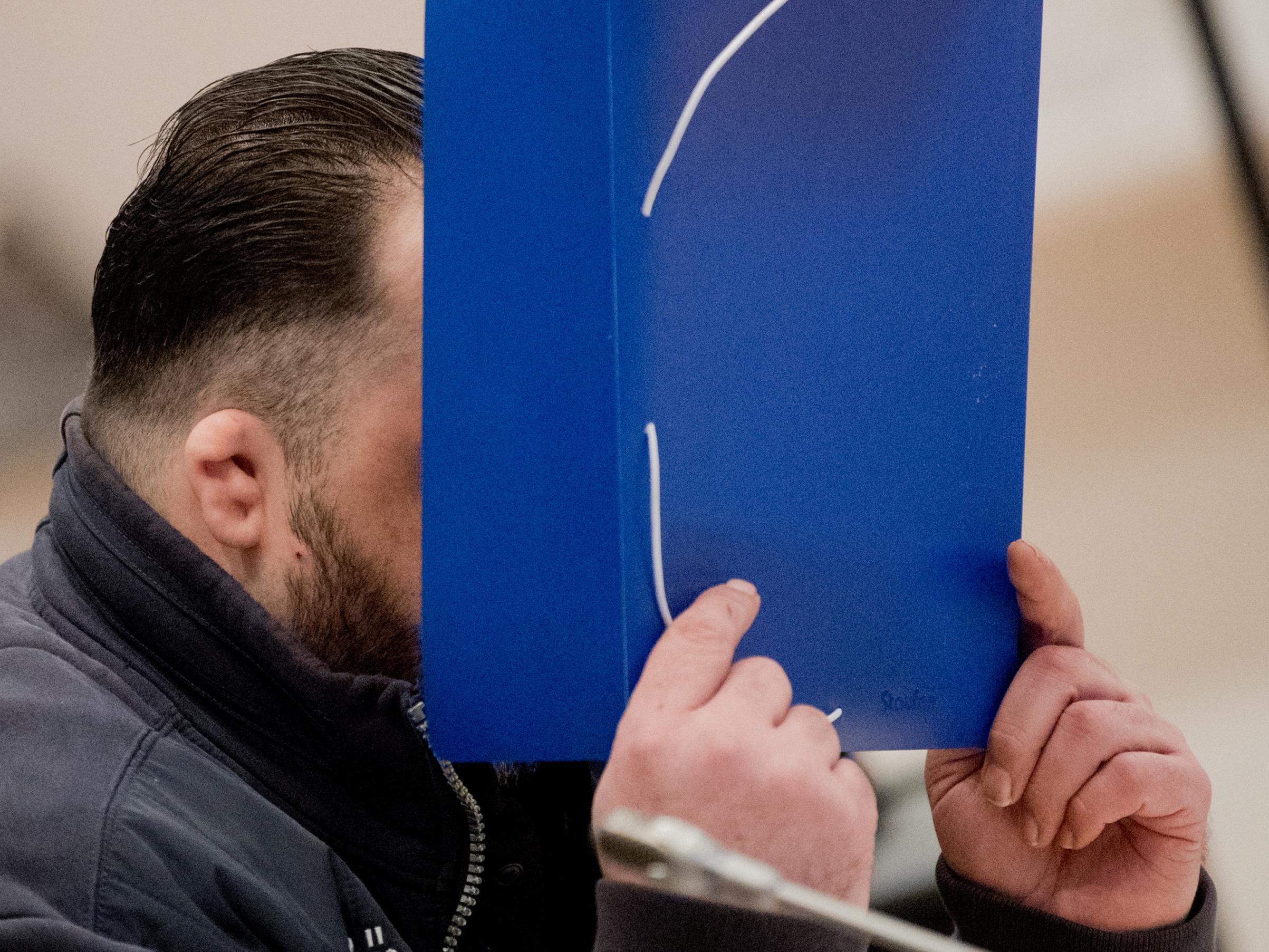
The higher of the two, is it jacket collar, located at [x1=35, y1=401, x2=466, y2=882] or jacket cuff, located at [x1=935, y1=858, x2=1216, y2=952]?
jacket collar, located at [x1=35, y1=401, x2=466, y2=882]

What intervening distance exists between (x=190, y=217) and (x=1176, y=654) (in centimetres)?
140

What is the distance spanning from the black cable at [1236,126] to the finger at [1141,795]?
118 cm

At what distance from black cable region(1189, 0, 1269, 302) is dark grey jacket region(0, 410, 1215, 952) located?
3.93ft

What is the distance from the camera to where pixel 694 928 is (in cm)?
49

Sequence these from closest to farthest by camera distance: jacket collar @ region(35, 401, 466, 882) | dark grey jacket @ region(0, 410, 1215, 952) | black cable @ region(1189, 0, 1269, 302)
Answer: dark grey jacket @ region(0, 410, 1215, 952)
jacket collar @ region(35, 401, 466, 882)
black cable @ region(1189, 0, 1269, 302)

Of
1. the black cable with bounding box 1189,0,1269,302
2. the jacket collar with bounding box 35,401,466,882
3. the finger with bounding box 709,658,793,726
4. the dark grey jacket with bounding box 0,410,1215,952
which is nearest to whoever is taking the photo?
the finger with bounding box 709,658,793,726

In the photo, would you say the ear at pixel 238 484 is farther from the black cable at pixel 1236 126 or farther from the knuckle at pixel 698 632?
the black cable at pixel 1236 126

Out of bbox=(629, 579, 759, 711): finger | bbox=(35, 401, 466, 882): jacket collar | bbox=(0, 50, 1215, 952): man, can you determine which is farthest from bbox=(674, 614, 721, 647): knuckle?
bbox=(35, 401, 466, 882): jacket collar

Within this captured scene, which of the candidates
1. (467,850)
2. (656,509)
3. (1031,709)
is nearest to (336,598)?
(467,850)

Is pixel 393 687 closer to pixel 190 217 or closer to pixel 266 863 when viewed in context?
pixel 266 863

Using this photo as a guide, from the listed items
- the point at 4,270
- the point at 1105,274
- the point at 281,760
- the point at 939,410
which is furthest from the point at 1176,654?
the point at 4,270

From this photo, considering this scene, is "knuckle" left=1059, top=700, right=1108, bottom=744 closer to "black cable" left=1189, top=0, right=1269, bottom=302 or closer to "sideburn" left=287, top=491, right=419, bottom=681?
"sideburn" left=287, top=491, right=419, bottom=681

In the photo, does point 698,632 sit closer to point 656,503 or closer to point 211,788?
point 656,503

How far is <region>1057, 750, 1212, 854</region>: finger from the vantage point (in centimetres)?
65
